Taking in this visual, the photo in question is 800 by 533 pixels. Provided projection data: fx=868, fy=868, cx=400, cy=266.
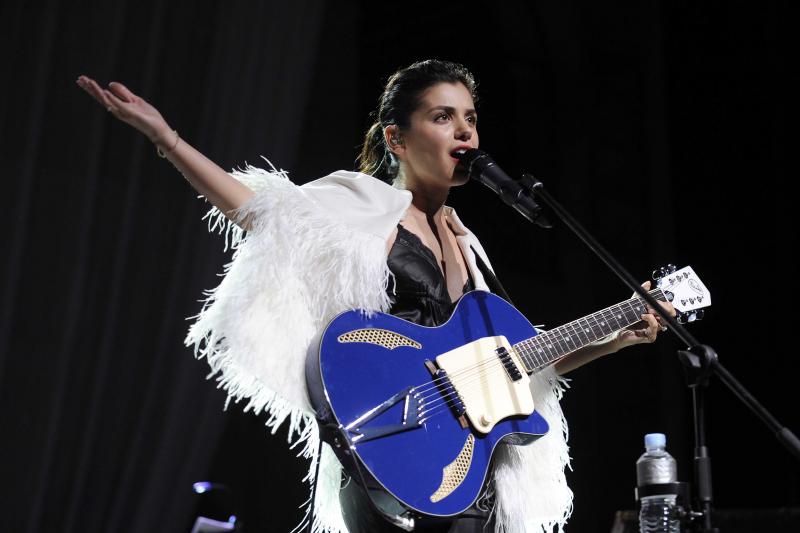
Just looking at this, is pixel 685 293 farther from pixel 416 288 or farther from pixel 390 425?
pixel 390 425

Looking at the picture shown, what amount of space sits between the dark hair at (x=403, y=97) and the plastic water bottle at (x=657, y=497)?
894 millimetres

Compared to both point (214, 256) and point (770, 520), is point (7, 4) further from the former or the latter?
point (770, 520)

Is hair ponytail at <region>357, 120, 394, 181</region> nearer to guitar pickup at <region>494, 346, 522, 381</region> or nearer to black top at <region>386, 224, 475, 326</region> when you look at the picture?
black top at <region>386, 224, 475, 326</region>

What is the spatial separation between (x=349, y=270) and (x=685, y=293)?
2.84 ft

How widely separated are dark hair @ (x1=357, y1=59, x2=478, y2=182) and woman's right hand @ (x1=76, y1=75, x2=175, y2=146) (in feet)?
2.28

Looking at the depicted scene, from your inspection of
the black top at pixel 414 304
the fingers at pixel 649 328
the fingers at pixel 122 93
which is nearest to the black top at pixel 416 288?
the black top at pixel 414 304

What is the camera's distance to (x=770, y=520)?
7.31ft

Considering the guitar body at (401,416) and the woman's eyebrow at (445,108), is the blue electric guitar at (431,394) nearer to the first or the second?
the guitar body at (401,416)

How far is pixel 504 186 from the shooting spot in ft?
5.75

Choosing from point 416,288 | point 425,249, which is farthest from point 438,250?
point 416,288

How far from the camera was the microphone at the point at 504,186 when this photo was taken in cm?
171

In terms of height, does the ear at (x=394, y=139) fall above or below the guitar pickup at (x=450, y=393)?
above

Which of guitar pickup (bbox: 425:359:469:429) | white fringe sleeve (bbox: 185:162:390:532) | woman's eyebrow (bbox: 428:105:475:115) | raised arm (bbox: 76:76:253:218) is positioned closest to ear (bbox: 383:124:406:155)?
woman's eyebrow (bbox: 428:105:475:115)

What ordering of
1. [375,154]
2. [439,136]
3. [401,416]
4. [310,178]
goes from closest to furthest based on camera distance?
[401,416] → [439,136] → [375,154] → [310,178]
